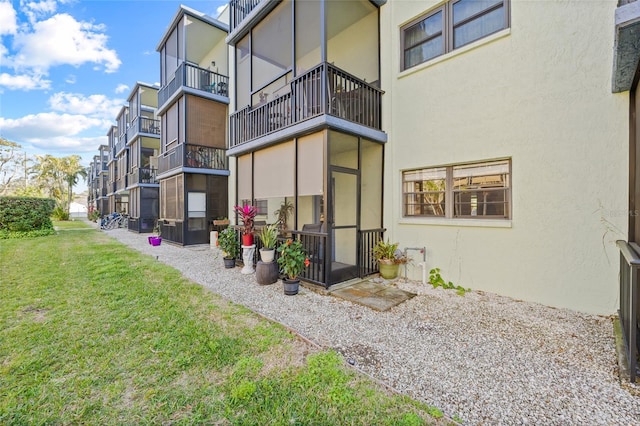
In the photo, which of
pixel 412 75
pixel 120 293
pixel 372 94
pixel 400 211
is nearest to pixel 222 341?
pixel 120 293

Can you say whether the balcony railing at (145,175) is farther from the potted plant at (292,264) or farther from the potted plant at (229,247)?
the potted plant at (292,264)

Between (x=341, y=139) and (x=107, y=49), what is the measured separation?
1729 cm

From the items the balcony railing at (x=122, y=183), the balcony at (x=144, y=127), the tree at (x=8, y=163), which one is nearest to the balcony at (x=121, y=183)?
the balcony railing at (x=122, y=183)

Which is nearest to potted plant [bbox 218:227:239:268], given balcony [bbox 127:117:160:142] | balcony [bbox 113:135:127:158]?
balcony [bbox 127:117:160:142]

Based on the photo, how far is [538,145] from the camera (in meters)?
4.49

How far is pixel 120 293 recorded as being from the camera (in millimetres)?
4914

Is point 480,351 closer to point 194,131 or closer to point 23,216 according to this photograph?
point 194,131

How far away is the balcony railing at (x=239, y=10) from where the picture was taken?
8078 millimetres

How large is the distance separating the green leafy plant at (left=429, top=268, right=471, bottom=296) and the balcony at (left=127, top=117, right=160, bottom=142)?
19.5 m

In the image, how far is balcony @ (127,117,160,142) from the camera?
58.8 feet

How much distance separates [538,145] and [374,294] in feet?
12.3

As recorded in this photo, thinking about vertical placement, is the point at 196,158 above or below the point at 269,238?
above

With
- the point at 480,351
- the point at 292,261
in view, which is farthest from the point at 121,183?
the point at 480,351

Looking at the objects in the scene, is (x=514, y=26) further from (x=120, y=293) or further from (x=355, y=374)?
(x=120, y=293)
